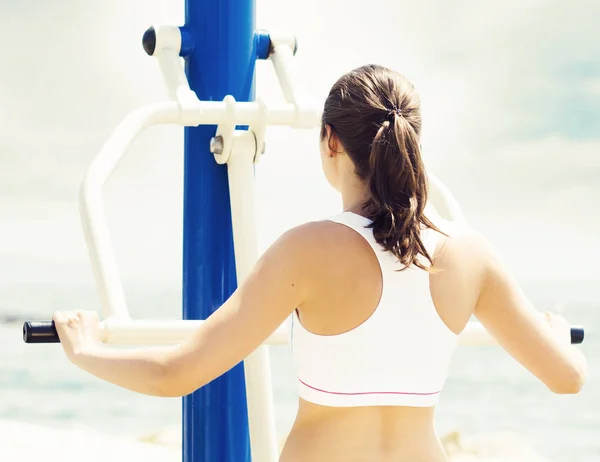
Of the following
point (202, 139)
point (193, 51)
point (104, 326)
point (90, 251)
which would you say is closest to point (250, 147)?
point (202, 139)

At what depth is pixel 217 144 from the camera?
188cm

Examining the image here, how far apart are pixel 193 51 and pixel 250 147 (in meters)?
0.26

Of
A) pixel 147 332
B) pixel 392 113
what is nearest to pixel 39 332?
pixel 147 332

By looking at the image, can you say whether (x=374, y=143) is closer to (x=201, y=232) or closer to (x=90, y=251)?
(x=90, y=251)

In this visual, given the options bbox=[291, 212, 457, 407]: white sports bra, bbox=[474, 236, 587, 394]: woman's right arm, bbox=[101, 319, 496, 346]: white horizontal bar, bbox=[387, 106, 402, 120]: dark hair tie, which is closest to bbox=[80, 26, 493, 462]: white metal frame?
bbox=[101, 319, 496, 346]: white horizontal bar

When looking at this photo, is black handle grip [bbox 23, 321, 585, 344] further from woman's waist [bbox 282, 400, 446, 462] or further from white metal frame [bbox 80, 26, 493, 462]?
woman's waist [bbox 282, 400, 446, 462]

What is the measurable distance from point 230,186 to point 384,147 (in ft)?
2.81

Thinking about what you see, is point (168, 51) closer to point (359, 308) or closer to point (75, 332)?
point (75, 332)

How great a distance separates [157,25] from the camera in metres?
1.93

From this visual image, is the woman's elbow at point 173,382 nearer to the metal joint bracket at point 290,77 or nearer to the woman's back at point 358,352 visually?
the woman's back at point 358,352

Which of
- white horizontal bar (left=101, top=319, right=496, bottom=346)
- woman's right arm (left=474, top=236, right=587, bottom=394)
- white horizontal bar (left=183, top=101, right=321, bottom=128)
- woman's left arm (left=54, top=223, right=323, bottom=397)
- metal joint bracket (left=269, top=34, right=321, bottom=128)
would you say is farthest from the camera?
metal joint bracket (left=269, top=34, right=321, bottom=128)

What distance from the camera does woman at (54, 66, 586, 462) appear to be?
102cm

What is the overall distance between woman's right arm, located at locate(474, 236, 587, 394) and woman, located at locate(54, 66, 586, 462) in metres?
0.07

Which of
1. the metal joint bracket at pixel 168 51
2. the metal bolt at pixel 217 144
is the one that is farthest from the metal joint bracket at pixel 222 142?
the metal joint bracket at pixel 168 51
